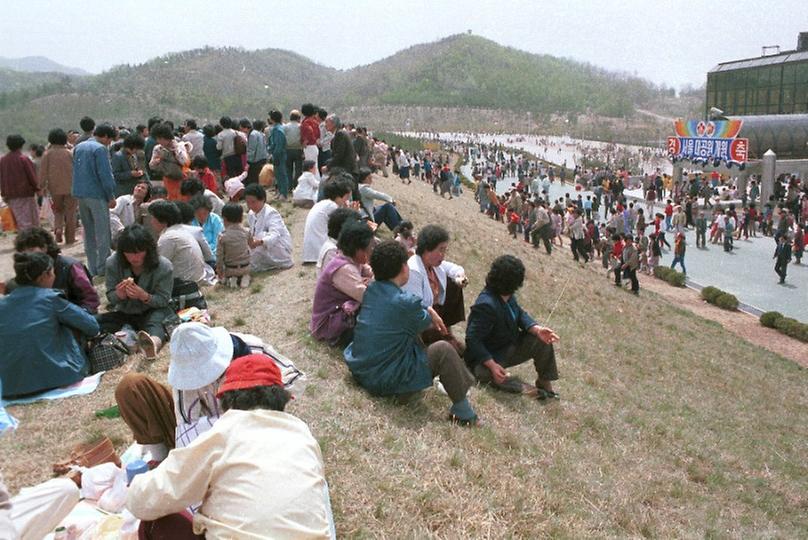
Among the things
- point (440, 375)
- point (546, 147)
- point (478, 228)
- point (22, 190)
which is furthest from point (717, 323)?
point (546, 147)

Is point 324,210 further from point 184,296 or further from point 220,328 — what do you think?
point 220,328

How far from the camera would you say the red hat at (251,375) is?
282cm

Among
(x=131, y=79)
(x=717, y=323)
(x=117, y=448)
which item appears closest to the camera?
(x=117, y=448)

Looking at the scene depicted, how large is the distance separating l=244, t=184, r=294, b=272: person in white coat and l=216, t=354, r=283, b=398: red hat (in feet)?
18.0

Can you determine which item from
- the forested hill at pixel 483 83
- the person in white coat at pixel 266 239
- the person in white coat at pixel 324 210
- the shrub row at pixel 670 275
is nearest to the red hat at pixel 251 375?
the person in white coat at pixel 324 210

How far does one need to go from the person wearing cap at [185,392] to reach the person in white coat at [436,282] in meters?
2.37

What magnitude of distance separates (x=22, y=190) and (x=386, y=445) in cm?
777

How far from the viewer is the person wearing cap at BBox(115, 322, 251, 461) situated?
3375 millimetres

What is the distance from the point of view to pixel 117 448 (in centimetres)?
432

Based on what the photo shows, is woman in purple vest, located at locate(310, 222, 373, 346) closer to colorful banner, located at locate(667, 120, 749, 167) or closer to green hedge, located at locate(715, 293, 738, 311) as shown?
green hedge, located at locate(715, 293, 738, 311)

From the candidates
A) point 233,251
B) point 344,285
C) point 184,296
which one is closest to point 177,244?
point 184,296

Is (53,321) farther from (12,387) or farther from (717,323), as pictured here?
(717,323)

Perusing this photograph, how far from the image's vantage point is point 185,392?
340cm

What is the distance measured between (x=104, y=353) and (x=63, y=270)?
29.3 inches
